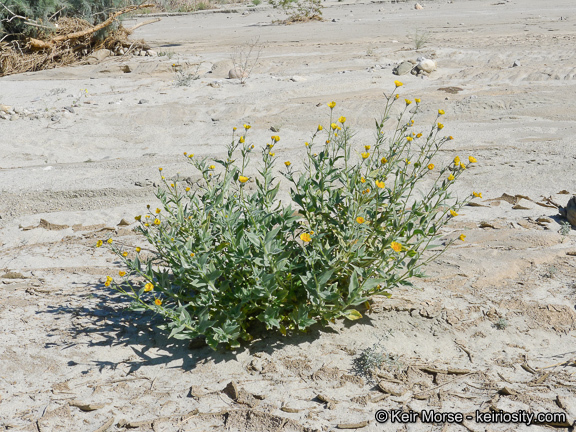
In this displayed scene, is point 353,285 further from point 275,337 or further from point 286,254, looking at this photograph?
point 275,337

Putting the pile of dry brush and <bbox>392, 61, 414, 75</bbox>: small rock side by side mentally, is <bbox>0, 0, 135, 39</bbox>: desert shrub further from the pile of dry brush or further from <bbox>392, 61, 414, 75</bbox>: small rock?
<bbox>392, 61, 414, 75</bbox>: small rock

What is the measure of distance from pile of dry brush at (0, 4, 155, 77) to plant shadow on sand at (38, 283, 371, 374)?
941 centimetres

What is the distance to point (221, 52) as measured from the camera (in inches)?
502

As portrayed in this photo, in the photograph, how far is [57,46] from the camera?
457 inches

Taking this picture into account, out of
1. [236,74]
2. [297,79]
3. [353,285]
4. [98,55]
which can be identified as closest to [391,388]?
[353,285]

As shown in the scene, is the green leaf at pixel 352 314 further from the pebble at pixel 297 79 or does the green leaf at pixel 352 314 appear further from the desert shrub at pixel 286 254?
the pebble at pixel 297 79

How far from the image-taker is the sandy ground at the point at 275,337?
2586mm

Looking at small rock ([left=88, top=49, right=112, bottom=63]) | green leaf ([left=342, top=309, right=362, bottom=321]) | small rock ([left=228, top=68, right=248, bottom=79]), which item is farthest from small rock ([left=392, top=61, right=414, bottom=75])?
green leaf ([left=342, top=309, right=362, bottom=321])

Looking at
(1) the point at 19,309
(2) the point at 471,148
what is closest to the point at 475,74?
(2) the point at 471,148

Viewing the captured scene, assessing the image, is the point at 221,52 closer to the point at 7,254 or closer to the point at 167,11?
the point at 7,254

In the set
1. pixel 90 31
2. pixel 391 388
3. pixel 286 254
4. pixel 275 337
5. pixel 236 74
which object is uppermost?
pixel 90 31

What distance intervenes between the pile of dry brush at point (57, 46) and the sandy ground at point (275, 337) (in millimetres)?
647

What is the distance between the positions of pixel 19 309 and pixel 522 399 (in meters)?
2.93

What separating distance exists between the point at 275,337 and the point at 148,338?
735 millimetres
